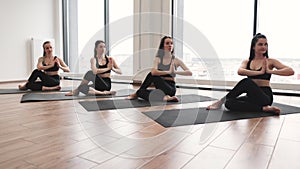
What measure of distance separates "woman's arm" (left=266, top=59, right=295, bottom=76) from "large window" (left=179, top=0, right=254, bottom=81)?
1.75 m

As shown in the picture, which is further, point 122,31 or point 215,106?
point 122,31

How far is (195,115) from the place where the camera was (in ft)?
7.50

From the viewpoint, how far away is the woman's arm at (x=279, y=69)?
7.48 feet

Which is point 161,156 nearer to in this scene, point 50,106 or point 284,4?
point 50,106

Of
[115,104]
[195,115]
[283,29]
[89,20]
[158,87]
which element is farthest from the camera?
[89,20]

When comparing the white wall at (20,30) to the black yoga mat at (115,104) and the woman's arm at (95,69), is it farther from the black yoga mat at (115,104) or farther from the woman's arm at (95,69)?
the black yoga mat at (115,104)

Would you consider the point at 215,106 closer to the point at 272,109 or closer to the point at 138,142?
the point at 272,109

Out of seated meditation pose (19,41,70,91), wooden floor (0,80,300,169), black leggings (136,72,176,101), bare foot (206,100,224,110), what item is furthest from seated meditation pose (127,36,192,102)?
seated meditation pose (19,41,70,91)

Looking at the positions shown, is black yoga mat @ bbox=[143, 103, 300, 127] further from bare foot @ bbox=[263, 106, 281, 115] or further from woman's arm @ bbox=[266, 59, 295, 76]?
woman's arm @ bbox=[266, 59, 295, 76]

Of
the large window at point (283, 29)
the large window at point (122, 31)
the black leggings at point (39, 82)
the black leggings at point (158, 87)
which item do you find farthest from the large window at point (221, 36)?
the black leggings at point (39, 82)

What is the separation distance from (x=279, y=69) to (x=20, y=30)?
5068 mm

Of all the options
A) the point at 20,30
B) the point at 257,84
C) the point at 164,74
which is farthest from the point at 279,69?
the point at 20,30

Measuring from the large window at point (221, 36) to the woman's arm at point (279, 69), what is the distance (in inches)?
69.1

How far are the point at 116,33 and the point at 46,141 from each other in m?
4.28
